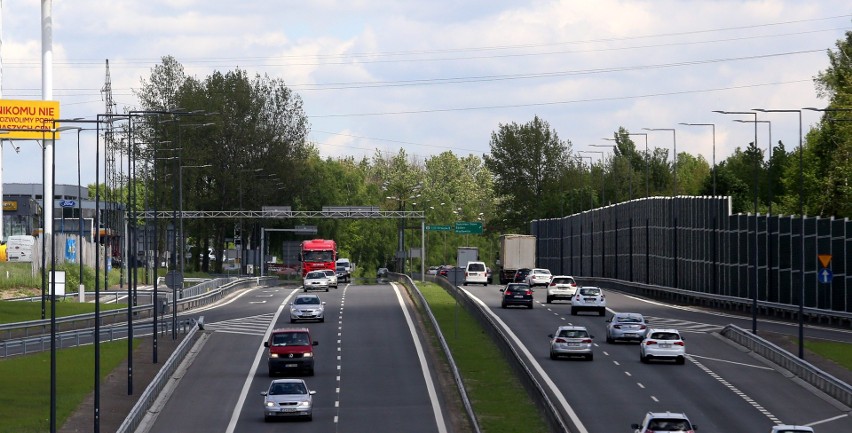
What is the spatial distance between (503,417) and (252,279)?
80195mm

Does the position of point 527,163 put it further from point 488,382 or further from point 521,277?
point 488,382

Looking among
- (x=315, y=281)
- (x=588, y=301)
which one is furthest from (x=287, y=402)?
(x=315, y=281)

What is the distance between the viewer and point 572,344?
A: 176ft

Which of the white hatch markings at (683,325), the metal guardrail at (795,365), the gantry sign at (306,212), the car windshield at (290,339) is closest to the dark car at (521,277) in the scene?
the gantry sign at (306,212)

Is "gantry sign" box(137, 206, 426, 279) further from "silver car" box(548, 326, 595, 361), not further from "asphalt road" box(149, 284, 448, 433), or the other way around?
"silver car" box(548, 326, 595, 361)

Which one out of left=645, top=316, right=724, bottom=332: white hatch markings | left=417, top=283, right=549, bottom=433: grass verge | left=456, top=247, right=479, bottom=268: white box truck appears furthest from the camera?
left=456, top=247, right=479, bottom=268: white box truck

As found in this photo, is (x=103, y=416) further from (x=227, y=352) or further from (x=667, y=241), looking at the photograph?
(x=667, y=241)

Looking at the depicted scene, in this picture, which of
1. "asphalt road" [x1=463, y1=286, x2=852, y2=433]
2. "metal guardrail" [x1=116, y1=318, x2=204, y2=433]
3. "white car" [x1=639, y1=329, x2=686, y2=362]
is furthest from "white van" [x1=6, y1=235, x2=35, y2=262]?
"white car" [x1=639, y1=329, x2=686, y2=362]

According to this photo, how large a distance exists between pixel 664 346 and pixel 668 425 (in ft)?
73.6

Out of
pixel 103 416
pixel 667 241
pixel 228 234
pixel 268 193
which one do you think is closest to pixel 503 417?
pixel 103 416

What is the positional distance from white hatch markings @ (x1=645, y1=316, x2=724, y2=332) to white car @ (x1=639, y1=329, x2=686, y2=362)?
1402 cm

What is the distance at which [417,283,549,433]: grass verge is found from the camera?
3910 centimetres

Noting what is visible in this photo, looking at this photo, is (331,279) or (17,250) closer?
(331,279)

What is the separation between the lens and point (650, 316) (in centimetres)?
7506
